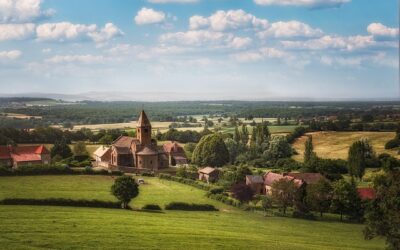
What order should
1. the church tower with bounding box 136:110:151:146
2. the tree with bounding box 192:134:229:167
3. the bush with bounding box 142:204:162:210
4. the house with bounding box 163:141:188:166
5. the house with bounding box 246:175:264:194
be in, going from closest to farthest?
the bush with bounding box 142:204:162:210 → the house with bounding box 246:175:264:194 → the church tower with bounding box 136:110:151:146 → the tree with bounding box 192:134:229:167 → the house with bounding box 163:141:188:166

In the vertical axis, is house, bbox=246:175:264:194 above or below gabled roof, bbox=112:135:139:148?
below

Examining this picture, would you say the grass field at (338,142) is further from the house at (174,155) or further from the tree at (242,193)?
the tree at (242,193)

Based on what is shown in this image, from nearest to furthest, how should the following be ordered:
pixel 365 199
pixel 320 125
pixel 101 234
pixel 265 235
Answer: pixel 101 234
pixel 265 235
pixel 365 199
pixel 320 125

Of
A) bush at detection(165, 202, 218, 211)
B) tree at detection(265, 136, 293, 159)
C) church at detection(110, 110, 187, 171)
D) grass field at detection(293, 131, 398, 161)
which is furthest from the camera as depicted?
grass field at detection(293, 131, 398, 161)

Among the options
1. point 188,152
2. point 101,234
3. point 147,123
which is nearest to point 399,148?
point 188,152

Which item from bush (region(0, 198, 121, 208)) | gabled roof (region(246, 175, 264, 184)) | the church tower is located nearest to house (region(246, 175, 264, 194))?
gabled roof (region(246, 175, 264, 184))

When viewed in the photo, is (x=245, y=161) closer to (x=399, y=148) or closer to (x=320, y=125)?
(x=399, y=148)

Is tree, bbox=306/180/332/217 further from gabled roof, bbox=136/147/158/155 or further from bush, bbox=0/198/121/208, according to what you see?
gabled roof, bbox=136/147/158/155
